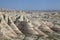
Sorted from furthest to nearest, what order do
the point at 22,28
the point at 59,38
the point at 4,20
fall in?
the point at 22,28
the point at 4,20
the point at 59,38

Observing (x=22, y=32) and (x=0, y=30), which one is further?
(x=22, y=32)

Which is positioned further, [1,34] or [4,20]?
[4,20]

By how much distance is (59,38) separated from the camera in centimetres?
2102

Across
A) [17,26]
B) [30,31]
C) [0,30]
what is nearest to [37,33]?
[30,31]

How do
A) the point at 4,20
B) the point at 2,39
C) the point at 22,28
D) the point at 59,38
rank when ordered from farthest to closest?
the point at 22,28 < the point at 4,20 < the point at 59,38 < the point at 2,39

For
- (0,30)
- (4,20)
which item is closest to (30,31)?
(4,20)

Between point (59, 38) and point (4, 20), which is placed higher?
point (4, 20)

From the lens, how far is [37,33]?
80.2 ft

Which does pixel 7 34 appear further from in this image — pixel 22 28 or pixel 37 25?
pixel 37 25

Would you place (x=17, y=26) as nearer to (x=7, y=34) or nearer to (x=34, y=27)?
(x=34, y=27)

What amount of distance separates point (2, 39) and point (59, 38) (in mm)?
4877

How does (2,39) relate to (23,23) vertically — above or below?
below

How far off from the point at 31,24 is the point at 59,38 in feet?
18.1

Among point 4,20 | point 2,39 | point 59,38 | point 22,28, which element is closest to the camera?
point 2,39
